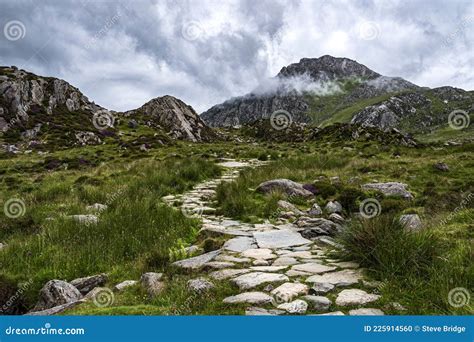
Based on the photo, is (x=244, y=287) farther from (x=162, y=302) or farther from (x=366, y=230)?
(x=366, y=230)

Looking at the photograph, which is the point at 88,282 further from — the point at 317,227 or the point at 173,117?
the point at 173,117

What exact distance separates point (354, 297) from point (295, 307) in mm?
803

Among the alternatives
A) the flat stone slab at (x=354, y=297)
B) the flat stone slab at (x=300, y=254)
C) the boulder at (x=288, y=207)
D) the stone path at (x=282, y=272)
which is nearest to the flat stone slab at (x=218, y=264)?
the stone path at (x=282, y=272)

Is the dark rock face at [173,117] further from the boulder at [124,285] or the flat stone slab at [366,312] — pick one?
the flat stone slab at [366,312]

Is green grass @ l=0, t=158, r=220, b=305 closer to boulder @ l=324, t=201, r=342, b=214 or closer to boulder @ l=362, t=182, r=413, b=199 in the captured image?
boulder @ l=324, t=201, r=342, b=214

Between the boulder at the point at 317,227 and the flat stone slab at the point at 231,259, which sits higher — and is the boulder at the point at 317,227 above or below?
above

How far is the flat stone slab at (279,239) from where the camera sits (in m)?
7.79

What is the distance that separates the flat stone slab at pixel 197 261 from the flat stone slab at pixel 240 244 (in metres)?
0.38

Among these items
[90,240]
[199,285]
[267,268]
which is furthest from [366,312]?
[90,240]

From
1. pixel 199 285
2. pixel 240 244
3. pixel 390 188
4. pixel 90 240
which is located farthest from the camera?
pixel 390 188

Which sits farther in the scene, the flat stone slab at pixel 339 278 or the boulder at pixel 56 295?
the boulder at pixel 56 295

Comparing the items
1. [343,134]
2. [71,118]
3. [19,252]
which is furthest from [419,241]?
[71,118]

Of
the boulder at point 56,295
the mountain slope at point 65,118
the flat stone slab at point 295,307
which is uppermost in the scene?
the mountain slope at point 65,118

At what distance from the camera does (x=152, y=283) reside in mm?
5789
